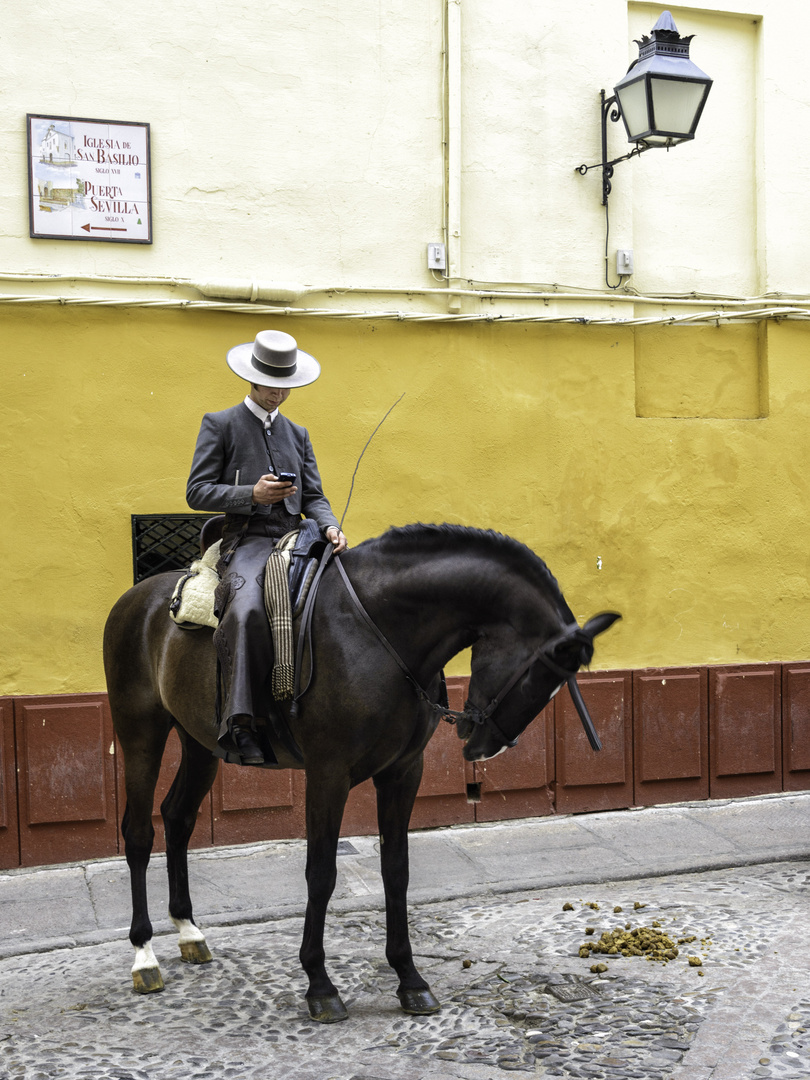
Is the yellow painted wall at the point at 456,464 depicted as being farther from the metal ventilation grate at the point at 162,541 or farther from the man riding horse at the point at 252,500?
the man riding horse at the point at 252,500

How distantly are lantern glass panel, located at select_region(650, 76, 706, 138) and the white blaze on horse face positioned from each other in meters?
5.73

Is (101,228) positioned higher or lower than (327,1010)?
higher

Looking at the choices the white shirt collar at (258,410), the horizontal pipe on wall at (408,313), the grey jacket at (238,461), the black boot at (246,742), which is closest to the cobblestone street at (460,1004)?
the black boot at (246,742)

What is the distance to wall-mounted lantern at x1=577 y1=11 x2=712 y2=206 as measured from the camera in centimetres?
672

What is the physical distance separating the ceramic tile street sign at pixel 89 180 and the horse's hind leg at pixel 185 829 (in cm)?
326

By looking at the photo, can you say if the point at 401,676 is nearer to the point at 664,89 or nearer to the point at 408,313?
the point at 408,313

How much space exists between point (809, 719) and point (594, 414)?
2786 millimetres

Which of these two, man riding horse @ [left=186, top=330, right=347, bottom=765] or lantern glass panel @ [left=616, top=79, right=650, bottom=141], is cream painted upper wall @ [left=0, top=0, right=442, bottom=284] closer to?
lantern glass panel @ [left=616, top=79, right=650, bottom=141]

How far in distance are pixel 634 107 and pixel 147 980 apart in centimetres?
596

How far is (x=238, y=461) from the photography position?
4.72 m

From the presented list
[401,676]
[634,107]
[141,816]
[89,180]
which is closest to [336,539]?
[401,676]

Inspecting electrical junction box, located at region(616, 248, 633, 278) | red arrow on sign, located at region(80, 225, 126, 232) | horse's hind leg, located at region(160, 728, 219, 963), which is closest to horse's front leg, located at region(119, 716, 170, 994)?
horse's hind leg, located at region(160, 728, 219, 963)

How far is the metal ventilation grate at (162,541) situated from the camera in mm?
6512

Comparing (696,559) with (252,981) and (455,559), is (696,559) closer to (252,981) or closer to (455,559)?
(455,559)
